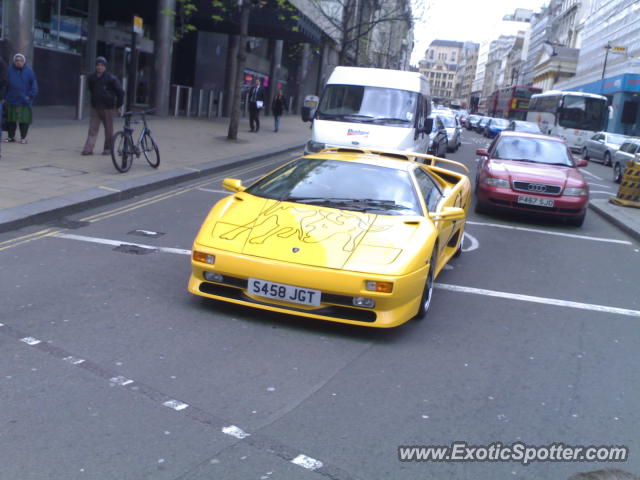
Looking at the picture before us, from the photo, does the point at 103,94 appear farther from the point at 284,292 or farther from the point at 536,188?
the point at 284,292

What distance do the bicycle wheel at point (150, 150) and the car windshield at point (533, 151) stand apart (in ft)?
20.8

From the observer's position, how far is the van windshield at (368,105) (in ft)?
47.1

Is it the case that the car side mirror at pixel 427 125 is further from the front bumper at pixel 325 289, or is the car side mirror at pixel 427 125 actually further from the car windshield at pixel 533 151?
the front bumper at pixel 325 289

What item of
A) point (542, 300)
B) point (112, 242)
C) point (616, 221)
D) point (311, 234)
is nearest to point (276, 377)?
point (311, 234)

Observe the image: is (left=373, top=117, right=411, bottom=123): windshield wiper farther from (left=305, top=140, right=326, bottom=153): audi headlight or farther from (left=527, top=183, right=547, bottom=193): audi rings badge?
(left=527, top=183, right=547, bottom=193): audi rings badge

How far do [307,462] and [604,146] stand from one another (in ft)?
101

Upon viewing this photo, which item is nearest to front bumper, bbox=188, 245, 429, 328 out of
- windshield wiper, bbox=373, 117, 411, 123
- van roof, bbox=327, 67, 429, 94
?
windshield wiper, bbox=373, 117, 411, 123

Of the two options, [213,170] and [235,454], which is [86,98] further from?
[235,454]

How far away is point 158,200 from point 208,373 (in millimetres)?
6986

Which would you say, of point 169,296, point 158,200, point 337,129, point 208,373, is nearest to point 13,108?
point 158,200

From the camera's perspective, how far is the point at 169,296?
19.7 feet

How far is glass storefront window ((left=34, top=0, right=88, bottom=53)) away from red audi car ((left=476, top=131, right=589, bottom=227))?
Answer: 15.1 metres

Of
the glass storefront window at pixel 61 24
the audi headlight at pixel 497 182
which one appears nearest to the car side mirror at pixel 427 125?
the audi headlight at pixel 497 182

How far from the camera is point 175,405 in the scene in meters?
3.90
